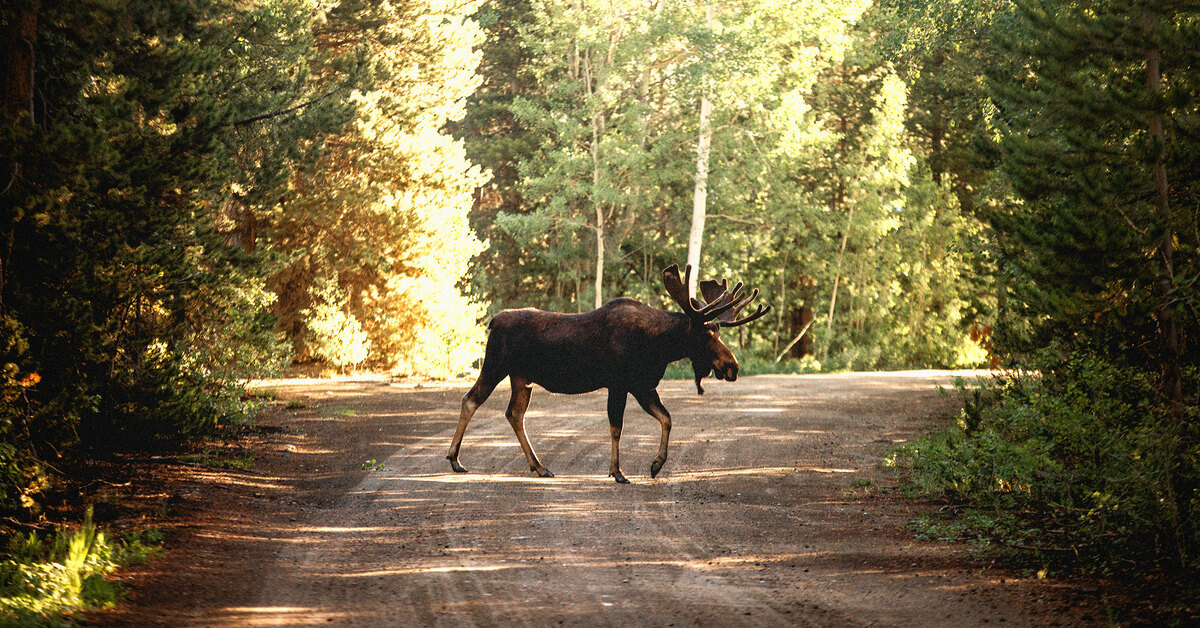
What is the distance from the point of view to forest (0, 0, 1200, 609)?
8.72 meters

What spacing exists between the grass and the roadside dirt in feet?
0.71

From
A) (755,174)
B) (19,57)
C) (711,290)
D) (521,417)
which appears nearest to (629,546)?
(521,417)

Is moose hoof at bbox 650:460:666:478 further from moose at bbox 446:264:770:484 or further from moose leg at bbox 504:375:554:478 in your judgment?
moose leg at bbox 504:375:554:478

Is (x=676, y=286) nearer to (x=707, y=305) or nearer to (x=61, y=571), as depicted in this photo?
(x=707, y=305)

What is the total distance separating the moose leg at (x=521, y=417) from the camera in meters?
12.7

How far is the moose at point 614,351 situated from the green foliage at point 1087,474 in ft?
10.5

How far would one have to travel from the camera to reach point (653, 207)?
125 feet

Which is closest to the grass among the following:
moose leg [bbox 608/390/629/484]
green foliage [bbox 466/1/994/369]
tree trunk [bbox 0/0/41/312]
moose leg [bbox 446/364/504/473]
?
tree trunk [bbox 0/0/41/312]

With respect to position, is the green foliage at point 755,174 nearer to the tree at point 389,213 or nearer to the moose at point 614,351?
the tree at point 389,213

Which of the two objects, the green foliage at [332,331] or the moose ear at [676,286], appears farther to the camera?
the green foliage at [332,331]

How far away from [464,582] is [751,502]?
450cm

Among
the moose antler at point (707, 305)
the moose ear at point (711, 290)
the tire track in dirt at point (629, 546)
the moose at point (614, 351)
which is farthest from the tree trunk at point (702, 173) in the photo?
the moose antler at point (707, 305)

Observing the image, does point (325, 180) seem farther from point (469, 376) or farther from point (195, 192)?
point (195, 192)

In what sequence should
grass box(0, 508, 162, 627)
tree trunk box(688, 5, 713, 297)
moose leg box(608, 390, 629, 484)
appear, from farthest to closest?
tree trunk box(688, 5, 713, 297) < moose leg box(608, 390, 629, 484) < grass box(0, 508, 162, 627)
